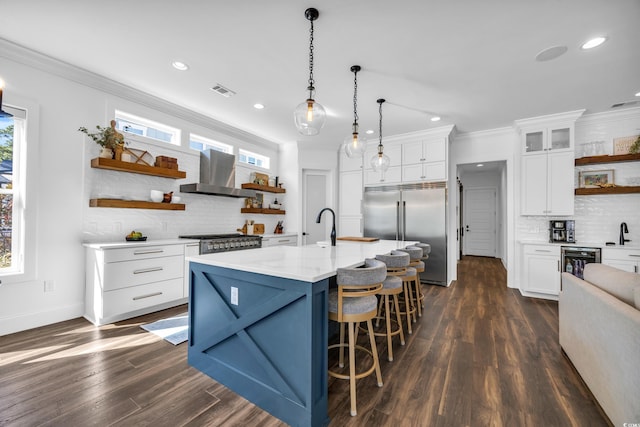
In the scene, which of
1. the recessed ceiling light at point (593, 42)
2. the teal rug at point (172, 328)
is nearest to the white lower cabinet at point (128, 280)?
the teal rug at point (172, 328)

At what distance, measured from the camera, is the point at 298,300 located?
1.62 meters

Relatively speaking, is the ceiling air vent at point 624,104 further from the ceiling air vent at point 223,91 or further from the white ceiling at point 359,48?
the ceiling air vent at point 223,91

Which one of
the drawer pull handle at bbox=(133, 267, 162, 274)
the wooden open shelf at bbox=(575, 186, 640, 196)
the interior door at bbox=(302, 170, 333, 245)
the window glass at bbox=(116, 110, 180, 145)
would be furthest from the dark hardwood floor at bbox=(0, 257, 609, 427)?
the interior door at bbox=(302, 170, 333, 245)

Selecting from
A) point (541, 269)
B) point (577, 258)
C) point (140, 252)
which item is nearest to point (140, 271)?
point (140, 252)

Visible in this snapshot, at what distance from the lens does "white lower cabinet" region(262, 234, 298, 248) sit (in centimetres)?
509

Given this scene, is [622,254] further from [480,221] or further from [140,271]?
[140,271]

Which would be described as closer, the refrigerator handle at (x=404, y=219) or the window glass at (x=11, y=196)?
the window glass at (x=11, y=196)

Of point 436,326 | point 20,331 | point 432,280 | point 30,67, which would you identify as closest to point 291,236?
point 432,280

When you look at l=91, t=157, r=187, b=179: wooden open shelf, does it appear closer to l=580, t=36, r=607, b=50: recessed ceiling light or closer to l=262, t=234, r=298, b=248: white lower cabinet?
l=262, t=234, r=298, b=248: white lower cabinet

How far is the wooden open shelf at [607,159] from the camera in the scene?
398 centimetres

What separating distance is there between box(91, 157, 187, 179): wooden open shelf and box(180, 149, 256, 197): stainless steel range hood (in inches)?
13.0

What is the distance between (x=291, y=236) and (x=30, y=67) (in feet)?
13.9

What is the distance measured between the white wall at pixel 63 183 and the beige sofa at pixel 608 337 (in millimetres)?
4720

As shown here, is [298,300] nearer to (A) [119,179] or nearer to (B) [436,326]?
(B) [436,326]
